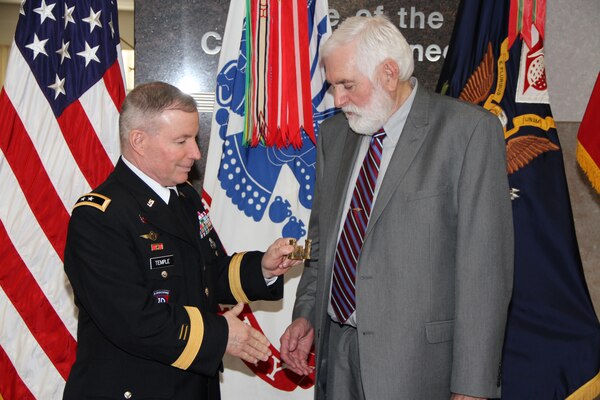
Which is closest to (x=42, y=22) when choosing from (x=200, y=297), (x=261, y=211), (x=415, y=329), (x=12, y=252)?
(x=12, y=252)

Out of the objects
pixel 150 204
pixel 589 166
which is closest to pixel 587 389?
pixel 589 166

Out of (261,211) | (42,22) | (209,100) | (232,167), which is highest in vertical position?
(42,22)

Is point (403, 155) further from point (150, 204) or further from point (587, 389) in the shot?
point (587, 389)

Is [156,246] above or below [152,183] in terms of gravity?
below

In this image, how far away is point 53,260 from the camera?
3.36 metres

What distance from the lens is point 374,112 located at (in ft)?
7.58

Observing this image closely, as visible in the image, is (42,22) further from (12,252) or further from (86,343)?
(86,343)

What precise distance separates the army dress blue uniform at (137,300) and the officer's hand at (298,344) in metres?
0.35

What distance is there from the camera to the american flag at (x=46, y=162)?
331 cm

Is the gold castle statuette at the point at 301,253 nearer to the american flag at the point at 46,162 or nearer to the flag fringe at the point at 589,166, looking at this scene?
the american flag at the point at 46,162

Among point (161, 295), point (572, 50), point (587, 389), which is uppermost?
point (572, 50)

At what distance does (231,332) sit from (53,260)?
1.56 m

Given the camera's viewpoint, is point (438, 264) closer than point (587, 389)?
Yes

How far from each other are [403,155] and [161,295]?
0.89 m
